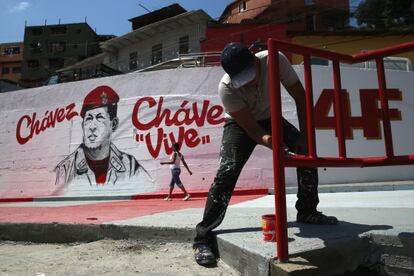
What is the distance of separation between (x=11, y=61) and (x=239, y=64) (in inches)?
2625

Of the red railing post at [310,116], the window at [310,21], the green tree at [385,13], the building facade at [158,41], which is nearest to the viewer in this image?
the red railing post at [310,116]

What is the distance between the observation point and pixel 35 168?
13.2 m

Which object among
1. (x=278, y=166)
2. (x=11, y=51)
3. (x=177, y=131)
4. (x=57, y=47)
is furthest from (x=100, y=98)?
(x=11, y=51)

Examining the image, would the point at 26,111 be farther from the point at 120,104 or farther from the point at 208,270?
the point at 208,270

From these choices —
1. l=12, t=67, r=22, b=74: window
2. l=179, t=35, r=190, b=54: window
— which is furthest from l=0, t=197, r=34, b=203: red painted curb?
l=12, t=67, r=22, b=74: window

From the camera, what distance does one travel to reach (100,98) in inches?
508

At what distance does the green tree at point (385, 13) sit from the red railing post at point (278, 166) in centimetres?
3300

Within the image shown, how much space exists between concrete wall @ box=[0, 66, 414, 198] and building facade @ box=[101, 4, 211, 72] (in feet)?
51.2

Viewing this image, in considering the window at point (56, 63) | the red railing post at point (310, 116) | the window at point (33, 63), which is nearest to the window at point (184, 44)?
the red railing post at point (310, 116)

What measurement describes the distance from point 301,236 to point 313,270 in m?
0.57

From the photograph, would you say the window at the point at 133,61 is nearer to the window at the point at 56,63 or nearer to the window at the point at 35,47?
the window at the point at 56,63

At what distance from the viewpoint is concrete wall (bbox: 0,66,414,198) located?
1108 centimetres

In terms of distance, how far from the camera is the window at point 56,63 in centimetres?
5337

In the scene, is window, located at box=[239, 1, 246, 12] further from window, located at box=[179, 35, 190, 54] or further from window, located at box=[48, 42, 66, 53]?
window, located at box=[48, 42, 66, 53]
